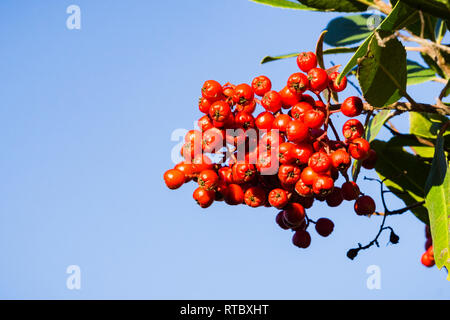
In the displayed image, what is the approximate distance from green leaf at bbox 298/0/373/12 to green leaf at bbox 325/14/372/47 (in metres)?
0.84

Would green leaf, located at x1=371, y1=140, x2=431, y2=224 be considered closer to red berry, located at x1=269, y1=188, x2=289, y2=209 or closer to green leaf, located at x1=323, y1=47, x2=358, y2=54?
green leaf, located at x1=323, y1=47, x2=358, y2=54

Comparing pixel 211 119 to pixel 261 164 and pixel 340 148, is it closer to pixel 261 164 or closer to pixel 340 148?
pixel 261 164

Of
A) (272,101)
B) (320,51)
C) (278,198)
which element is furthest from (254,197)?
(320,51)

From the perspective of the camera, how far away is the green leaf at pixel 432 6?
7.85 ft

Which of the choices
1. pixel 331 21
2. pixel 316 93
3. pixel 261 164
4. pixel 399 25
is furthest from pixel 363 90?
pixel 331 21

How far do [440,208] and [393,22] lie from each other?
860mm

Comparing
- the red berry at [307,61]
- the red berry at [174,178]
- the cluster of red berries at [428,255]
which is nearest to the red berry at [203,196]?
the red berry at [174,178]

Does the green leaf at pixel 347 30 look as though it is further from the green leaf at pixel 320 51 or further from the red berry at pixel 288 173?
the red berry at pixel 288 173

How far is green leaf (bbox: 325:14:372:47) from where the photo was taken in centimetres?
381

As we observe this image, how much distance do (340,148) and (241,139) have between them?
1.51 ft

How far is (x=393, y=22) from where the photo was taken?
2420 millimetres

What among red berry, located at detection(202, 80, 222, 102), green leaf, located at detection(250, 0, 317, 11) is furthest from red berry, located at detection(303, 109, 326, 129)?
green leaf, located at detection(250, 0, 317, 11)

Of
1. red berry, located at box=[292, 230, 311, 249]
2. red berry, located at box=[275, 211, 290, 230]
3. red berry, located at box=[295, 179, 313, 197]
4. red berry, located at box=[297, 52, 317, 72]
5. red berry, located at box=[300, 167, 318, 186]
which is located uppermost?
red berry, located at box=[297, 52, 317, 72]

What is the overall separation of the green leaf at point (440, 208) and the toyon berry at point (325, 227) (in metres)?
0.51
